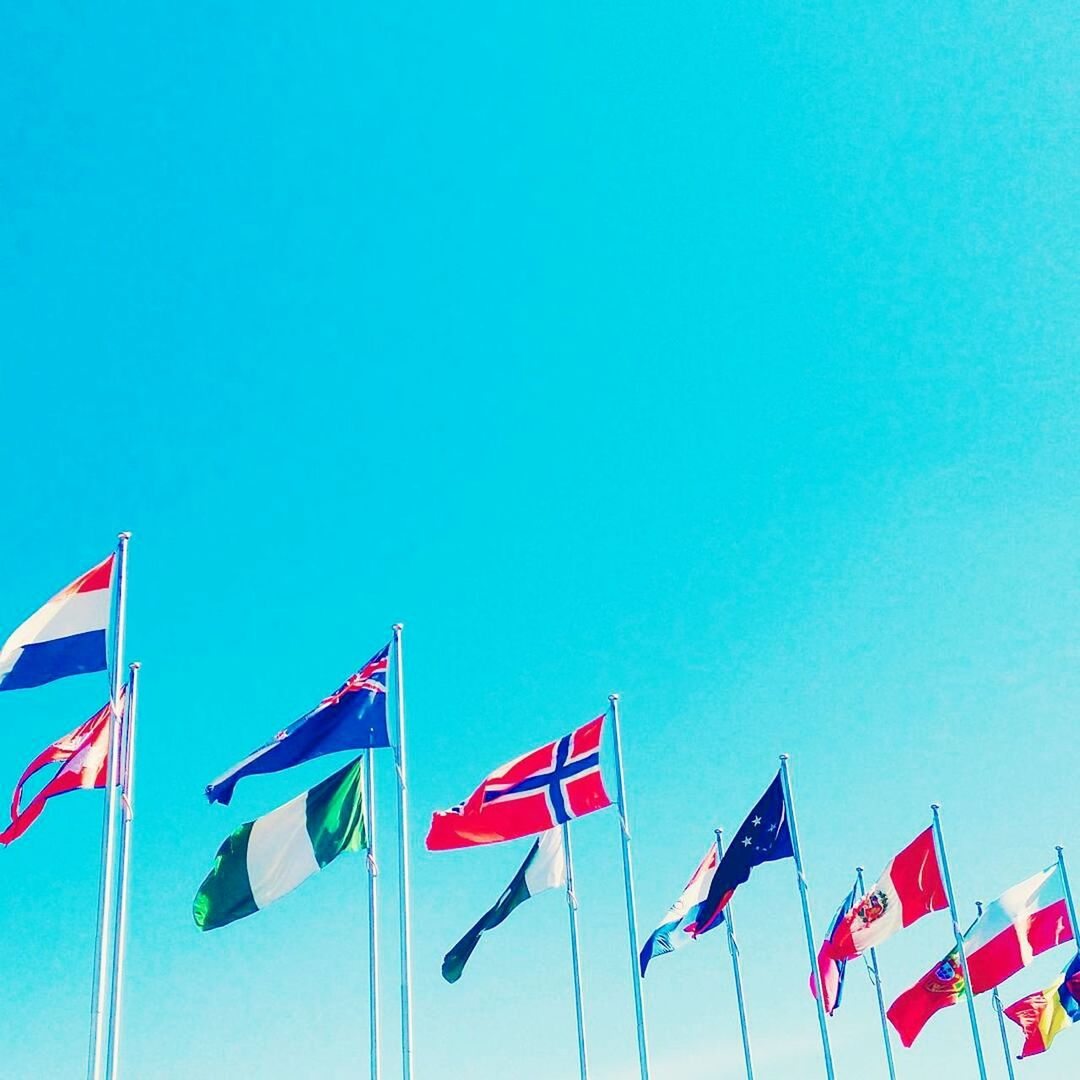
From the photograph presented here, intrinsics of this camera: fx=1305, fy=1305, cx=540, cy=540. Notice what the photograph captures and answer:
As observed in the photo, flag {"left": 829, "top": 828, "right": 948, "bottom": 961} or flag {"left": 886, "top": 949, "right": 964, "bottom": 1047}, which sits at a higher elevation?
flag {"left": 829, "top": 828, "right": 948, "bottom": 961}

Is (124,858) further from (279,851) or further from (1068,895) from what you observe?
(1068,895)

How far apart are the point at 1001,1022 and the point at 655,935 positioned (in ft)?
56.2

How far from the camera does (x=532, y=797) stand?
995 inches

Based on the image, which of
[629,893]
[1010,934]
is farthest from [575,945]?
[1010,934]

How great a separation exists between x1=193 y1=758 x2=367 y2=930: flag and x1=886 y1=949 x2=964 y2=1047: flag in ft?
60.7

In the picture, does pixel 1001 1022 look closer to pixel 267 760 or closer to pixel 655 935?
pixel 655 935

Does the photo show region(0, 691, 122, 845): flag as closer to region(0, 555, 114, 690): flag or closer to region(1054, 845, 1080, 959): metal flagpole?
region(0, 555, 114, 690): flag

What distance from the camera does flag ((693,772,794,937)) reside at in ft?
89.7

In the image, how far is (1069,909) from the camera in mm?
34094

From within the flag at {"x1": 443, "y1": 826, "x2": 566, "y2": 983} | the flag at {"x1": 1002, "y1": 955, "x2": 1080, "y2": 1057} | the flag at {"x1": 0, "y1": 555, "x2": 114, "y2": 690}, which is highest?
the flag at {"x1": 0, "y1": 555, "x2": 114, "y2": 690}

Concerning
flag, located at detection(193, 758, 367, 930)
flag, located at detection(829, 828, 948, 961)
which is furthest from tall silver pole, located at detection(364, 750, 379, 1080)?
flag, located at detection(829, 828, 948, 961)

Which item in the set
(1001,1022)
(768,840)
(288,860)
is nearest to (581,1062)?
(768,840)

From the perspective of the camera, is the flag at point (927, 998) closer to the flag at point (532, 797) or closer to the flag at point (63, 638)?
the flag at point (532, 797)

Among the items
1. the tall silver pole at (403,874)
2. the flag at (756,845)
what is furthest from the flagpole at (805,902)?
the tall silver pole at (403,874)
